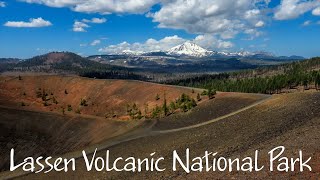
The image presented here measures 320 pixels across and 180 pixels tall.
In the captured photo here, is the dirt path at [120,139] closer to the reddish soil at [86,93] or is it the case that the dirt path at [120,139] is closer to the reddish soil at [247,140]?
the reddish soil at [247,140]

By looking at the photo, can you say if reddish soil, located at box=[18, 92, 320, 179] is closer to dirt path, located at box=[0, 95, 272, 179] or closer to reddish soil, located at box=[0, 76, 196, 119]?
dirt path, located at box=[0, 95, 272, 179]

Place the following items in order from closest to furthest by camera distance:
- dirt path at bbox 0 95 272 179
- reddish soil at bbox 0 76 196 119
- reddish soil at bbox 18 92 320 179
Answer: reddish soil at bbox 18 92 320 179
dirt path at bbox 0 95 272 179
reddish soil at bbox 0 76 196 119

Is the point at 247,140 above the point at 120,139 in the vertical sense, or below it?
above

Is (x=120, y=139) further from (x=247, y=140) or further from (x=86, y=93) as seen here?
(x=86, y=93)

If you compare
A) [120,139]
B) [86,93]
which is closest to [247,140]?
[120,139]

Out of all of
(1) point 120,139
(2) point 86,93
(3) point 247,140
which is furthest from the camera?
(2) point 86,93

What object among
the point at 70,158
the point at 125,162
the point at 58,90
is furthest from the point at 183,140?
the point at 58,90

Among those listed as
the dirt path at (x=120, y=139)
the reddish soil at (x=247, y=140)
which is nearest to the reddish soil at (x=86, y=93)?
the dirt path at (x=120, y=139)

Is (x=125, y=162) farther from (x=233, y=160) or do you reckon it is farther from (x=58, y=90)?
(x=58, y=90)

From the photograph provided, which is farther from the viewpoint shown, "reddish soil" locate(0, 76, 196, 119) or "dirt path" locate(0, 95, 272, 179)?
"reddish soil" locate(0, 76, 196, 119)

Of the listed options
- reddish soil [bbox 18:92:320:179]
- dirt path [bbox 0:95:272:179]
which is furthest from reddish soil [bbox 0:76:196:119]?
reddish soil [bbox 18:92:320:179]

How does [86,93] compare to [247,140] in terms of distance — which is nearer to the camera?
[247,140]
